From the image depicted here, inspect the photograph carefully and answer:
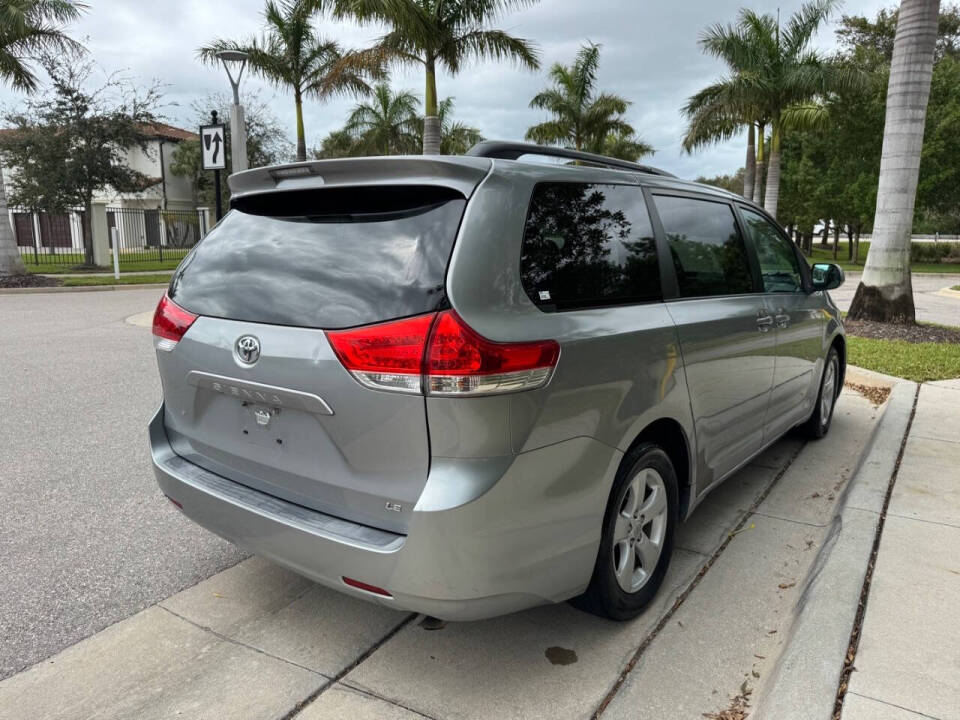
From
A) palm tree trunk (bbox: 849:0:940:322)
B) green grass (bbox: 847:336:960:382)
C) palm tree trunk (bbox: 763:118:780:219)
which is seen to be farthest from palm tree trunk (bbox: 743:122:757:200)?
green grass (bbox: 847:336:960:382)

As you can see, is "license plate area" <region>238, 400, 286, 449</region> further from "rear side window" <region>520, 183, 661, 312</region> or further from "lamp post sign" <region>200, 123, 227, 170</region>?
"lamp post sign" <region>200, 123, 227, 170</region>

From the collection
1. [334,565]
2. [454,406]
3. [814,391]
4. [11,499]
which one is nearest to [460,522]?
[454,406]

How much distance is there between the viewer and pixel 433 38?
17.7 metres

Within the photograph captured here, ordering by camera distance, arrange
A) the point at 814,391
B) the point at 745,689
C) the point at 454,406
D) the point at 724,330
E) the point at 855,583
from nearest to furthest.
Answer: the point at 454,406, the point at 745,689, the point at 855,583, the point at 724,330, the point at 814,391

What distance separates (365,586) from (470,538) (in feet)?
1.37

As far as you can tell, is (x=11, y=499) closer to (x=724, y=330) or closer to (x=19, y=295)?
(x=724, y=330)

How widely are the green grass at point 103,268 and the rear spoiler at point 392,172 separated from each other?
2320 cm

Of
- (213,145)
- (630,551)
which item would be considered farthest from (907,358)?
(213,145)

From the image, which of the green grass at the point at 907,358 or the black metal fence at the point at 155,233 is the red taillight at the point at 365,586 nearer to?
the green grass at the point at 907,358

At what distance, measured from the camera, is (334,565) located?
2.43m

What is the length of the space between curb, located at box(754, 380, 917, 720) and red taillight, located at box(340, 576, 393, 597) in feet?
4.12

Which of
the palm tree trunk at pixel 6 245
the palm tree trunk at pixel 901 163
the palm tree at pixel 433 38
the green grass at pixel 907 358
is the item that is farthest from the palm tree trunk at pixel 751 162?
the palm tree trunk at pixel 6 245

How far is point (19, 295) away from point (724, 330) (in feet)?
60.7

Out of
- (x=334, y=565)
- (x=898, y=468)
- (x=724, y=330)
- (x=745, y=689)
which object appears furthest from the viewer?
(x=898, y=468)
